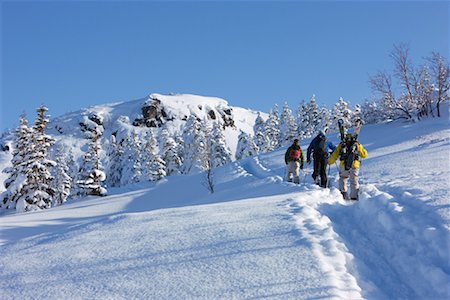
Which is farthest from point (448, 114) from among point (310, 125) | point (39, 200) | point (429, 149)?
point (310, 125)

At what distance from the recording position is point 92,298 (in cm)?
408

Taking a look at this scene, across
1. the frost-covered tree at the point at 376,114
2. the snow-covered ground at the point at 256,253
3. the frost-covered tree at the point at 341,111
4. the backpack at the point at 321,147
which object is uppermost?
the frost-covered tree at the point at 341,111

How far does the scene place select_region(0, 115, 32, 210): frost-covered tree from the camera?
24.0 metres

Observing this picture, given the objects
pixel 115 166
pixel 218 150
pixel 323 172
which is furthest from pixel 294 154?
pixel 115 166

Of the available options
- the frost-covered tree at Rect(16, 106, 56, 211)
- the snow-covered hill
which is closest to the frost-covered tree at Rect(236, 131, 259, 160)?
the frost-covered tree at Rect(16, 106, 56, 211)

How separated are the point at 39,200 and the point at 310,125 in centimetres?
4513

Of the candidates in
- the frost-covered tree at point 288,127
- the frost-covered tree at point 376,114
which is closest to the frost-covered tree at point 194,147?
the frost-covered tree at point 288,127

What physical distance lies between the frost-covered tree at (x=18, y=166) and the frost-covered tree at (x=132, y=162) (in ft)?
79.7

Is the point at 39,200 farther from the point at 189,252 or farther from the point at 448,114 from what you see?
the point at 448,114

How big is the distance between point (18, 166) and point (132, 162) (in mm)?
28731

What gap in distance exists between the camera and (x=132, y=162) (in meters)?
53.2

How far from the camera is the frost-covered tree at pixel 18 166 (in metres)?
24.0

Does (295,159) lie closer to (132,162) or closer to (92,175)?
(92,175)

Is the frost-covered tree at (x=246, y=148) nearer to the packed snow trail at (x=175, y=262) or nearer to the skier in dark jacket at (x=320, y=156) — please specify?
the skier in dark jacket at (x=320, y=156)
